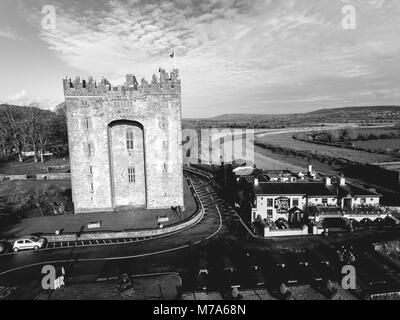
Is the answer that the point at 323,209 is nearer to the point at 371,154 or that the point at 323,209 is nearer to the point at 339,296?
the point at 339,296

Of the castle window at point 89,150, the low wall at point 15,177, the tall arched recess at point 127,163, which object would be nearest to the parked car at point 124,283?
the tall arched recess at point 127,163

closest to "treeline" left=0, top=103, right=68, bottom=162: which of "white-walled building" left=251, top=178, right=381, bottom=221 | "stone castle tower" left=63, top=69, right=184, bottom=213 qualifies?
"stone castle tower" left=63, top=69, right=184, bottom=213

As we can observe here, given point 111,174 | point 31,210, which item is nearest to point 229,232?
point 111,174

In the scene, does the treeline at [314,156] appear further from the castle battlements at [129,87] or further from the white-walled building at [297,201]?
the castle battlements at [129,87]

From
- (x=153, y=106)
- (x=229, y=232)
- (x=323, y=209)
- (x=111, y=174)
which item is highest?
(x=153, y=106)

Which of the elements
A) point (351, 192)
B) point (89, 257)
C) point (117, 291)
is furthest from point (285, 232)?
point (89, 257)

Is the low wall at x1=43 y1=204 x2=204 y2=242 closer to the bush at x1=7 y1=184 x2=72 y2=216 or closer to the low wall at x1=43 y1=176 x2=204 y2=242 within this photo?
the low wall at x1=43 y1=176 x2=204 y2=242
